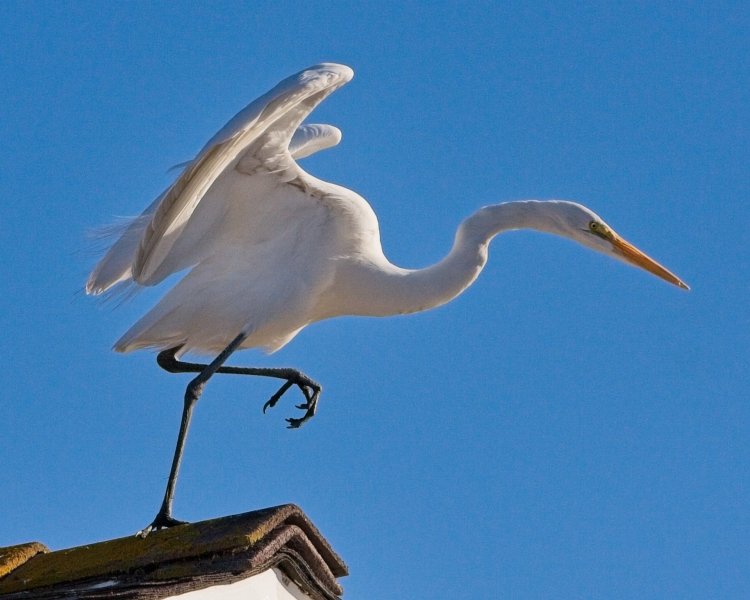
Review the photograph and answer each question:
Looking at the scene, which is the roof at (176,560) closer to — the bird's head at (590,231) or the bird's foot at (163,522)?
the bird's foot at (163,522)

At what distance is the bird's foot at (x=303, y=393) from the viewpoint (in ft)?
27.3

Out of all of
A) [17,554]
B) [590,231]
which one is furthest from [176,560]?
[590,231]

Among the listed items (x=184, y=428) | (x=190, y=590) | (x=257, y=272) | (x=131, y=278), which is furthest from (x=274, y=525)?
(x=131, y=278)

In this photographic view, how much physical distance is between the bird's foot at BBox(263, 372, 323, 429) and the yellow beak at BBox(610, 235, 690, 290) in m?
2.25

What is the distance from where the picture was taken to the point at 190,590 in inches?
179

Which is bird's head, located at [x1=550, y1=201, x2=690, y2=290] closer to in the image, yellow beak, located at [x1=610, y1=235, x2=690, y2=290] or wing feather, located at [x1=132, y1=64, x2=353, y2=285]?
yellow beak, located at [x1=610, y1=235, x2=690, y2=290]

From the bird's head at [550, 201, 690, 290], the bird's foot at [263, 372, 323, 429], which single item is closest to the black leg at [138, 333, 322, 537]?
the bird's foot at [263, 372, 323, 429]

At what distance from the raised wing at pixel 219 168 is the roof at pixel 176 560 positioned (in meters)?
2.30

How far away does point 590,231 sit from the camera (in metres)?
8.66

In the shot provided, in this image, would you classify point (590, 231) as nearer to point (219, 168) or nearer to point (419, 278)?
point (419, 278)

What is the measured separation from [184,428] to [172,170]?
1.66 meters

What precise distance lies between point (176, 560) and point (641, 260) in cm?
502

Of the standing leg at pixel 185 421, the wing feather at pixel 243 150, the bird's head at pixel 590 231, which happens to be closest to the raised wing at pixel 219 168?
the wing feather at pixel 243 150

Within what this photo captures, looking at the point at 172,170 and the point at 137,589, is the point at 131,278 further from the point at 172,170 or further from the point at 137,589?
the point at 137,589
